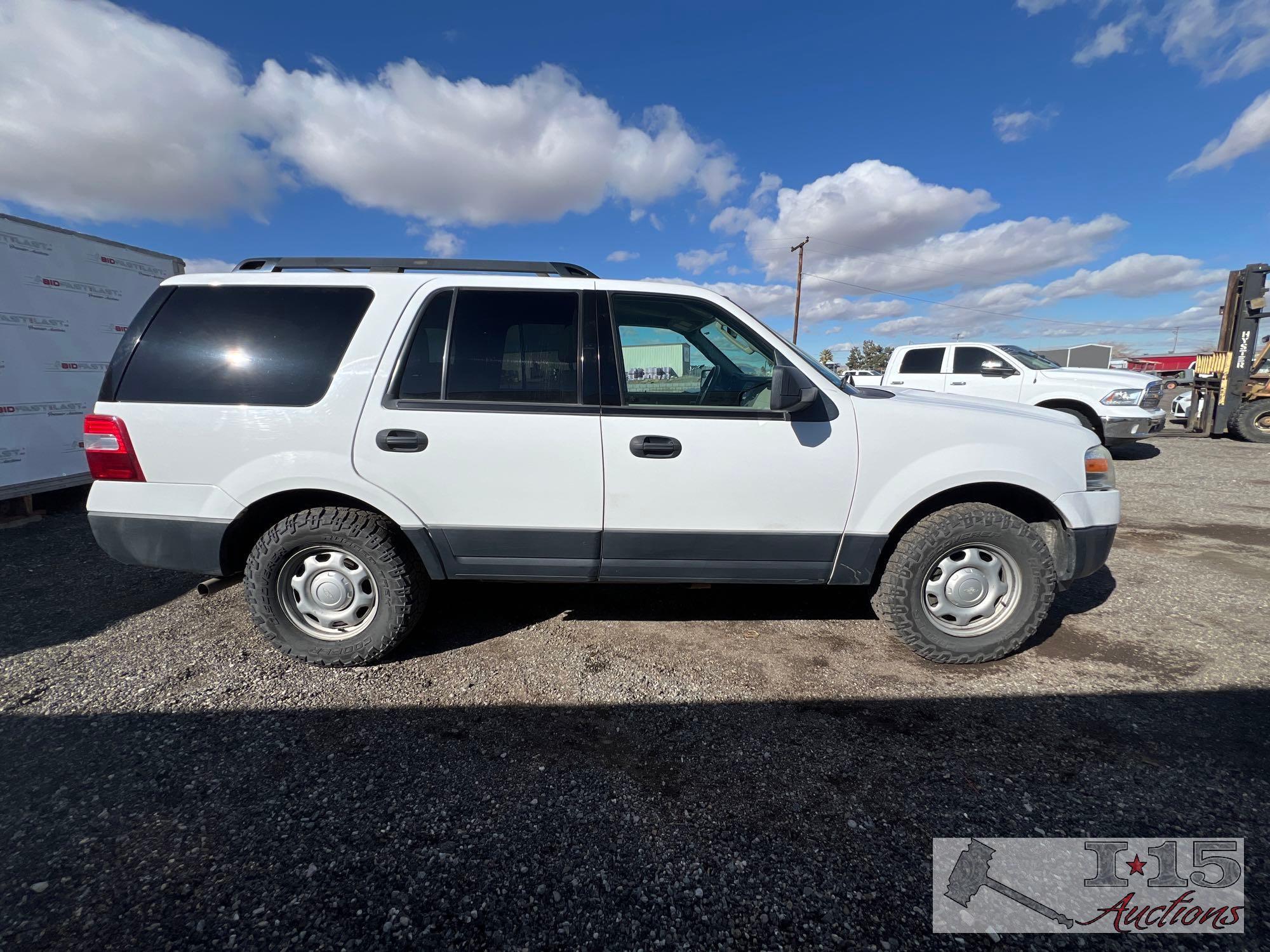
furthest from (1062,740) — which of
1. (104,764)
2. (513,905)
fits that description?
(104,764)

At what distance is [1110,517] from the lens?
2.84 m

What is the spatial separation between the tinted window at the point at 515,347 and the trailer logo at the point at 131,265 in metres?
6.30

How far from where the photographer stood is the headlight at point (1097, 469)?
280 centimetres

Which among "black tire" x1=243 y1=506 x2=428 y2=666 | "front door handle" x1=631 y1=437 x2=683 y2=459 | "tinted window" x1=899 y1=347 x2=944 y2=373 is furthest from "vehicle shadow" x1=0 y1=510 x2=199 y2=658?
"tinted window" x1=899 y1=347 x2=944 y2=373

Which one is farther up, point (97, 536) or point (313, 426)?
point (313, 426)

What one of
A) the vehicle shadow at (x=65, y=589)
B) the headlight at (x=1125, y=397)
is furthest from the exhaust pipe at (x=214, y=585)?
the headlight at (x=1125, y=397)

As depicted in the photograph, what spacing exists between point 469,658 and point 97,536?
6.49 ft

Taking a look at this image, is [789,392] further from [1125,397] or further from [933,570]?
[1125,397]

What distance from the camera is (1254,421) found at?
10.3 meters

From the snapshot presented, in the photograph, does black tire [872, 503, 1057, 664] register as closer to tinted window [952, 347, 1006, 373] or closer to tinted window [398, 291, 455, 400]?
tinted window [398, 291, 455, 400]

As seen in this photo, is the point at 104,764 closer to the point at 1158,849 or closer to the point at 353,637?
the point at 353,637

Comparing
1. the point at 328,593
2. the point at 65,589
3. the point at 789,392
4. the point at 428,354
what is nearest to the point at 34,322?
the point at 65,589

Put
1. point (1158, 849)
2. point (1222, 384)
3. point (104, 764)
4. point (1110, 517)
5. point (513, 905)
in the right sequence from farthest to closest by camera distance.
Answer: point (1222, 384) < point (1110, 517) < point (104, 764) < point (1158, 849) < point (513, 905)

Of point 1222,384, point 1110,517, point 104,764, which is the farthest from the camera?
point 1222,384
